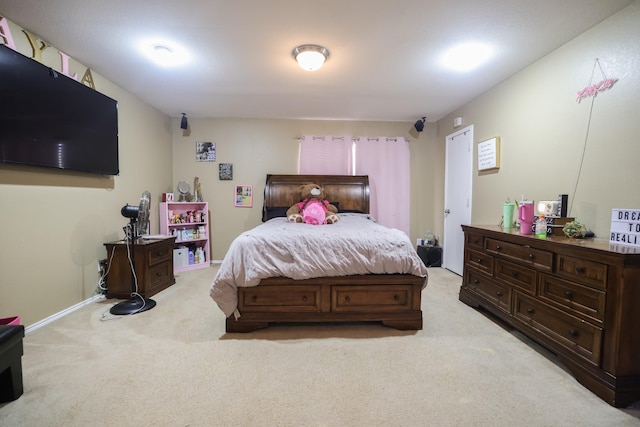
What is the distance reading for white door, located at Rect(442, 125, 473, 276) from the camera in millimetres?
3723

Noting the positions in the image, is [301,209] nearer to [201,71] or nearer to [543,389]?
[201,71]

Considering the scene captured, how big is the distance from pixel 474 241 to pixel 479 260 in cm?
20

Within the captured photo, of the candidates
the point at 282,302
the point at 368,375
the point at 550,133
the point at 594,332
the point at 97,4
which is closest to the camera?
the point at 594,332

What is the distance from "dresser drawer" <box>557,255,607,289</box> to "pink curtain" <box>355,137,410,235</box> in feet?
9.26

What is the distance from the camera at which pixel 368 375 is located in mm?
1666

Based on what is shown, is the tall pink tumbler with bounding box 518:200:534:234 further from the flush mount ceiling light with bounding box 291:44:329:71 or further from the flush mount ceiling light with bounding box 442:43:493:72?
the flush mount ceiling light with bounding box 291:44:329:71

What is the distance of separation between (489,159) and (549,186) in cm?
87

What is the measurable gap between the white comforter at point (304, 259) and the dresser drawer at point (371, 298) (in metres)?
0.15

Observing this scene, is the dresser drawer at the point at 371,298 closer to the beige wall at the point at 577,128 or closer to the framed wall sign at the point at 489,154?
the beige wall at the point at 577,128

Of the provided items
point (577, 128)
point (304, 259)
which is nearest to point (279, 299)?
point (304, 259)

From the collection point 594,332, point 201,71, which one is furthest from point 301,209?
point 594,332

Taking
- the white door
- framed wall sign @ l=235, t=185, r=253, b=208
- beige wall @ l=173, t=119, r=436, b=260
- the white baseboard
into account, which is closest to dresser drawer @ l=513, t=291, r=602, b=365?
the white door

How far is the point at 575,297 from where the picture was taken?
167 cm

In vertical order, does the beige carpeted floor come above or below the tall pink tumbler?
below
